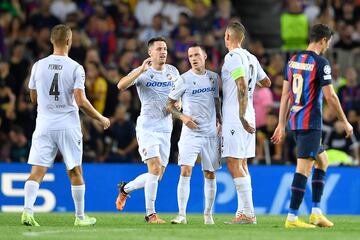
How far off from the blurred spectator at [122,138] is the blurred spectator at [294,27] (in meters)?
4.55

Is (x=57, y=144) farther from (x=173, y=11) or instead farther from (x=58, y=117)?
(x=173, y=11)

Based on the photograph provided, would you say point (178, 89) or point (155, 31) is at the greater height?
point (155, 31)

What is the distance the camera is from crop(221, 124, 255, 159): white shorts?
14.8 m

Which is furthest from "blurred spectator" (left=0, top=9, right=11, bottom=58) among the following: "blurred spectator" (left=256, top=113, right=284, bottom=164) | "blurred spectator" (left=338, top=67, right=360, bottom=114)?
"blurred spectator" (left=338, top=67, right=360, bottom=114)

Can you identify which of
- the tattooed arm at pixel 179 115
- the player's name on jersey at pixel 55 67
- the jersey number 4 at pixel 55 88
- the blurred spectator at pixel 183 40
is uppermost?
the blurred spectator at pixel 183 40

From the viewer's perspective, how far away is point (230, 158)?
14875mm

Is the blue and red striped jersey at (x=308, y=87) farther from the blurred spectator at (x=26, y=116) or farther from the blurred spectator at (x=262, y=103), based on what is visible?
the blurred spectator at (x=26, y=116)

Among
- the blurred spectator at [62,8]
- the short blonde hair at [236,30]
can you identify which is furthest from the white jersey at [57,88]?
the blurred spectator at [62,8]

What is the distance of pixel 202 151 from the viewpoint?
597 inches

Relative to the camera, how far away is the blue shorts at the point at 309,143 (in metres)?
13.7

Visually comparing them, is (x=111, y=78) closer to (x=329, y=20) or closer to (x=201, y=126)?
(x=329, y=20)

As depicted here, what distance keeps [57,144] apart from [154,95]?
186cm

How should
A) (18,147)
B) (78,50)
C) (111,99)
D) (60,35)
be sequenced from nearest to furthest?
(60,35)
(18,147)
(111,99)
(78,50)

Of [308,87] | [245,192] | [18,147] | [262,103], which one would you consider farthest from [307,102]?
[18,147]
